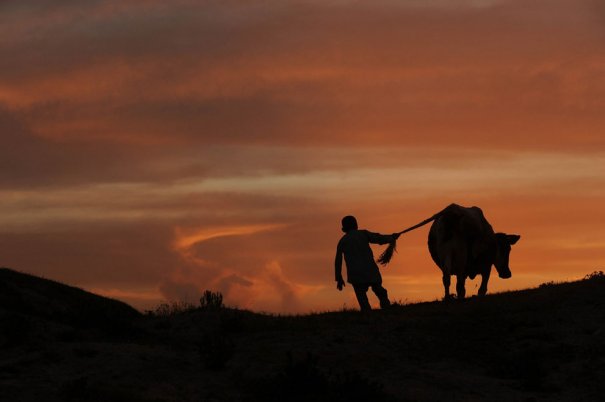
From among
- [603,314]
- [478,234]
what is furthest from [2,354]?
[478,234]

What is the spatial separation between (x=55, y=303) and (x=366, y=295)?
752 centimetres

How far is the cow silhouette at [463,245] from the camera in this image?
2950cm

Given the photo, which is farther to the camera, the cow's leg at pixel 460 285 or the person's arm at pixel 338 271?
the cow's leg at pixel 460 285

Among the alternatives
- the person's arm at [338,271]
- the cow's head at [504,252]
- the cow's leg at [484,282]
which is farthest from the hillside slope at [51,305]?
the cow's head at [504,252]

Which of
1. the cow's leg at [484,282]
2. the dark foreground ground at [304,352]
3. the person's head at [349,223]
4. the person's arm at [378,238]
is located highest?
the person's head at [349,223]

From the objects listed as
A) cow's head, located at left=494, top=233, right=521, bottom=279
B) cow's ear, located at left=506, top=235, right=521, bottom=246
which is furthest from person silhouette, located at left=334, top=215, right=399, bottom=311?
cow's ear, located at left=506, top=235, right=521, bottom=246

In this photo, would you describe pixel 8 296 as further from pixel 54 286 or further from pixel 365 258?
pixel 365 258

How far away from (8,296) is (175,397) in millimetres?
7300

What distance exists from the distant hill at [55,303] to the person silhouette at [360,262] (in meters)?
5.22

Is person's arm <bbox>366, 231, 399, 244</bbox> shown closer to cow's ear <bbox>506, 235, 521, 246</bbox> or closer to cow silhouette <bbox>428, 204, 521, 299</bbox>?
cow silhouette <bbox>428, 204, 521, 299</bbox>

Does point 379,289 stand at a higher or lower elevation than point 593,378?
higher

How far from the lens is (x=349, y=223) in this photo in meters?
26.7

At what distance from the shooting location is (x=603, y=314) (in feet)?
73.9

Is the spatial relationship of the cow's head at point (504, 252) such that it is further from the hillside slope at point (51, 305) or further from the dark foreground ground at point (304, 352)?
the hillside slope at point (51, 305)
